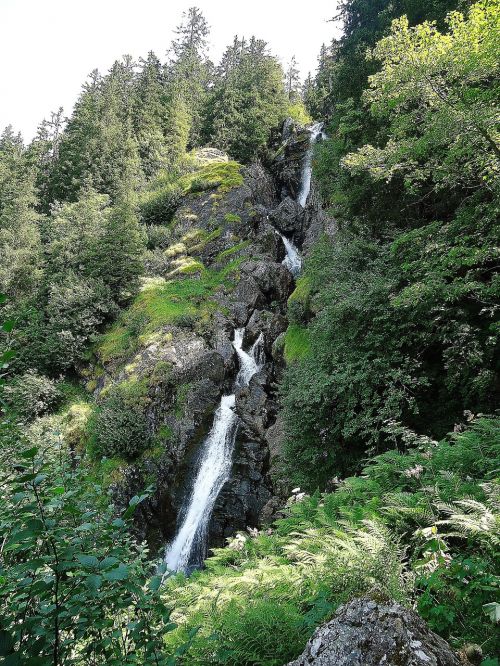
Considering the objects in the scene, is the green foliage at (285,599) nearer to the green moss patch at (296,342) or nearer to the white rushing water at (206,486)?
the white rushing water at (206,486)

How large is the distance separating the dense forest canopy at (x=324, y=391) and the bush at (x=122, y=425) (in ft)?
0.28

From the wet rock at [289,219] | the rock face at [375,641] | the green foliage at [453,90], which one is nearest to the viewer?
the rock face at [375,641]

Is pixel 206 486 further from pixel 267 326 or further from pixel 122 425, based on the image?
pixel 267 326

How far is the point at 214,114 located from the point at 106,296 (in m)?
26.3

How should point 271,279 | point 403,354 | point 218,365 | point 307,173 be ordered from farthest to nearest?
point 307,173 → point 271,279 → point 218,365 → point 403,354

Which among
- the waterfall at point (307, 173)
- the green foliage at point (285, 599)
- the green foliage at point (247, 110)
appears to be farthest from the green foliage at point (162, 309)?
the green foliage at point (247, 110)

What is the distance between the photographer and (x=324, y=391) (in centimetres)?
808

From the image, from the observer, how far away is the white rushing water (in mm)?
12281

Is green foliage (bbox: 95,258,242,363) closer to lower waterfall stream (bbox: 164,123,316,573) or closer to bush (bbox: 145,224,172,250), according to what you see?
lower waterfall stream (bbox: 164,123,316,573)

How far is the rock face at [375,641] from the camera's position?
189 cm

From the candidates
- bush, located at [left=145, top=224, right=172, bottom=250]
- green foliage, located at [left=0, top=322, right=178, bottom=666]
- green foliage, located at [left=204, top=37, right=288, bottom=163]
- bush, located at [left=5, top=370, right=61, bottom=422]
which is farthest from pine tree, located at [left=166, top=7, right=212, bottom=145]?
green foliage, located at [left=0, top=322, right=178, bottom=666]

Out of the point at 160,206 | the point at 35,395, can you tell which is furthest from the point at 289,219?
the point at 35,395

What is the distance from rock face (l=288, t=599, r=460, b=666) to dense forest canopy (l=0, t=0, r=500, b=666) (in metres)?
0.13

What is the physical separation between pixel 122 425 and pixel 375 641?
571 inches
